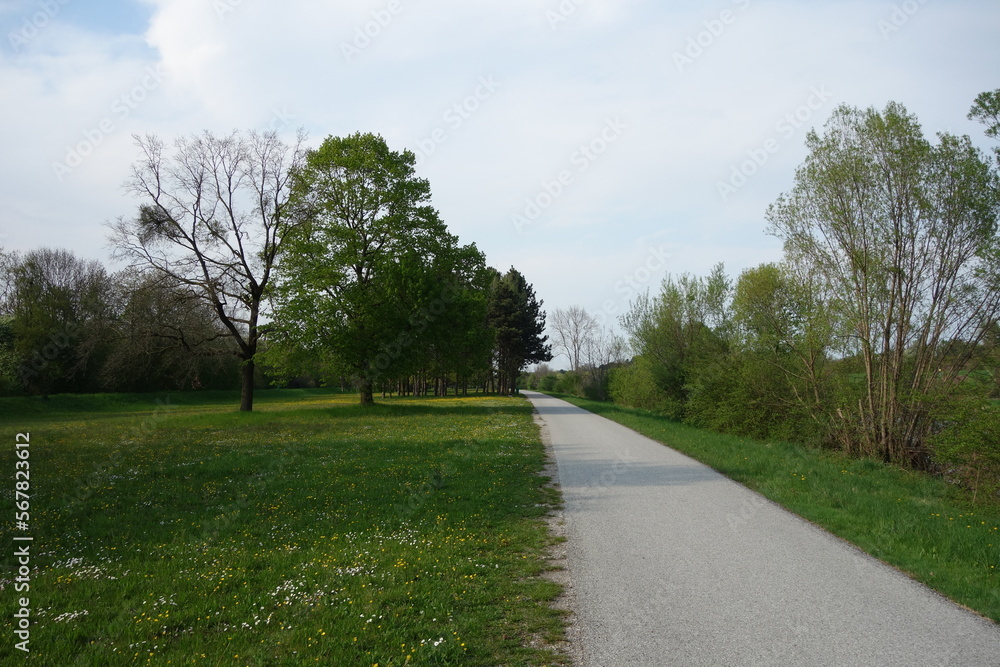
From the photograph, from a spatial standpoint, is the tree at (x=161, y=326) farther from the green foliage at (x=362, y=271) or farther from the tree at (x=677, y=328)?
the tree at (x=677, y=328)

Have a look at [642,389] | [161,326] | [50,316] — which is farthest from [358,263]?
[50,316]

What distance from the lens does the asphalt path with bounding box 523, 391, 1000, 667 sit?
3.82m

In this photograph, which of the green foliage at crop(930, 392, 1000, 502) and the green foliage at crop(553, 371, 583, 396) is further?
the green foliage at crop(553, 371, 583, 396)

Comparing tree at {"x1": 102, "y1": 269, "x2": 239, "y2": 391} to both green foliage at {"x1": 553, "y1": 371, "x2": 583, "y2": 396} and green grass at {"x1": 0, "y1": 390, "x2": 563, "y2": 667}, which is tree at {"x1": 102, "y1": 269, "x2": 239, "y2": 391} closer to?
green grass at {"x1": 0, "y1": 390, "x2": 563, "y2": 667}

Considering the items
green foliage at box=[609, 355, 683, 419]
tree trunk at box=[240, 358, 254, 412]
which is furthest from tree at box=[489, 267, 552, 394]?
tree trunk at box=[240, 358, 254, 412]

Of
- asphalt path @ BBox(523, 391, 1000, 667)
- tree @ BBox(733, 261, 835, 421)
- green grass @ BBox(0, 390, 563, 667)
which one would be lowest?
green grass @ BBox(0, 390, 563, 667)

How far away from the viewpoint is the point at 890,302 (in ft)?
43.6

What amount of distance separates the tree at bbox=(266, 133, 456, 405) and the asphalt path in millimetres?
19837

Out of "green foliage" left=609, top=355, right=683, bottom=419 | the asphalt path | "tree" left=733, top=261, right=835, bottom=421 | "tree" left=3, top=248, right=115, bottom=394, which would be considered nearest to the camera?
the asphalt path

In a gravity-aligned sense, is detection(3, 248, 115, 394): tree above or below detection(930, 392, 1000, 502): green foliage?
above

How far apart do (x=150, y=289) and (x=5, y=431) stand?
7.79m

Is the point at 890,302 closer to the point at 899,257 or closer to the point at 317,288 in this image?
the point at 899,257

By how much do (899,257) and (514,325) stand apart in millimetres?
38224

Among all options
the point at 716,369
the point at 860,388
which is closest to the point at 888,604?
the point at 860,388
